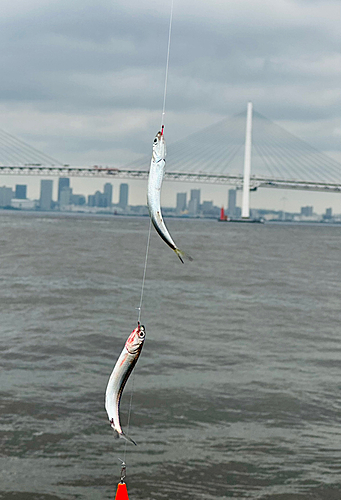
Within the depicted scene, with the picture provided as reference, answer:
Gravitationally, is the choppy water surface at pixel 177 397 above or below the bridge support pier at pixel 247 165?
below

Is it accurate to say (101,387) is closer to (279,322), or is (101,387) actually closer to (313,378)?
(313,378)

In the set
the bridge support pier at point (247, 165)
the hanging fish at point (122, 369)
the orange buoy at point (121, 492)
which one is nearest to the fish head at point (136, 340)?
the hanging fish at point (122, 369)

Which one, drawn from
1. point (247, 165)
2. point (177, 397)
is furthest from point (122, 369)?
point (247, 165)

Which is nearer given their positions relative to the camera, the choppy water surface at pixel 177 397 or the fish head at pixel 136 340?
the fish head at pixel 136 340

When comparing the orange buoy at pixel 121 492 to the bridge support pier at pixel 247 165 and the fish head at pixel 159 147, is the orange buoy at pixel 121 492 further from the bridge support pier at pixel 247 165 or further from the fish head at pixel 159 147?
the bridge support pier at pixel 247 165

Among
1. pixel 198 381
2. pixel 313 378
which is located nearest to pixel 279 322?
pixel 313 378

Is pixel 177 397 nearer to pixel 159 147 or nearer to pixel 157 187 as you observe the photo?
pixel 157 187

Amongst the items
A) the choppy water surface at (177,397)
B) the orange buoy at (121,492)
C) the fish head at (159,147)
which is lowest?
the choppy water surface at (177,397)

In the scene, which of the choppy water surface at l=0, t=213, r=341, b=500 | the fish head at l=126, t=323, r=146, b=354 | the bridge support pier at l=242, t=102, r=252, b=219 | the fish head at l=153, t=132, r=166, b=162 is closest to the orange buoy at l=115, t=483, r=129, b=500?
the fish head at l=126, t=323, r=146, b=354
